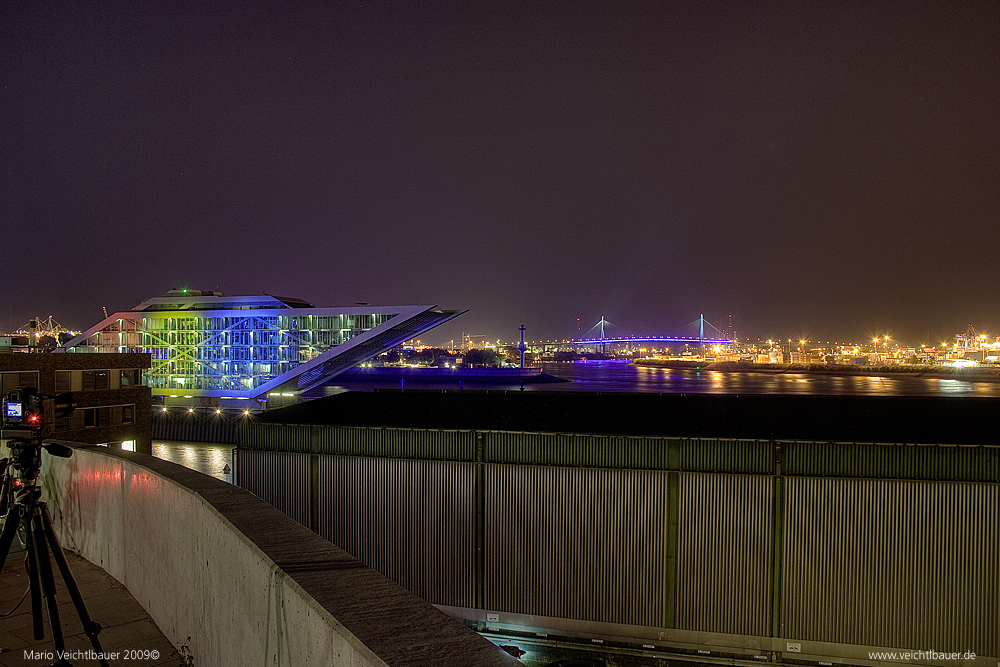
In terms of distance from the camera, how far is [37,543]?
3658 mm

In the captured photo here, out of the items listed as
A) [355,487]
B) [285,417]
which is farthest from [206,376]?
[355,487]

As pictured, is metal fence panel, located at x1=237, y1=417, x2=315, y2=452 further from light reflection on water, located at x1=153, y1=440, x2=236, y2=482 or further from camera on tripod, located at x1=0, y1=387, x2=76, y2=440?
camera on tripod, located at x1=0, y1=387, x2=76, y2=440

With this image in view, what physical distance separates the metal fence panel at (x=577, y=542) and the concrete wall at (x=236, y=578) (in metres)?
8.79

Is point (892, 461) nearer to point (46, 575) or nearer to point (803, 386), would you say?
point (46, 575)

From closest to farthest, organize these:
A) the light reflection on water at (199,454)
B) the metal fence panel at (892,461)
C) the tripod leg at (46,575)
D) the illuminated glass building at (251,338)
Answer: the tripod leg at (46,575), the metal fence panel at (892,461), the light reflection on water at (199,454), the illuminated glass building at (251,338)

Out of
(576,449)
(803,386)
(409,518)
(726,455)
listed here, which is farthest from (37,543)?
(803,386)

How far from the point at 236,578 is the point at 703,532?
10845 mm

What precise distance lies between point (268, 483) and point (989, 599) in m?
14.5

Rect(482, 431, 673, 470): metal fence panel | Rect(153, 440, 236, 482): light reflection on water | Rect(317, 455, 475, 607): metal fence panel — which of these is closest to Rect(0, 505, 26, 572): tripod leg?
Rect(482, 431, 673, 470): metal fence panel

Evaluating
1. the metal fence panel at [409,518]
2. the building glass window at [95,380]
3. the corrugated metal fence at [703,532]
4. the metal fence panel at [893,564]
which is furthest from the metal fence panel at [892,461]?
the building glass window at [95,380]

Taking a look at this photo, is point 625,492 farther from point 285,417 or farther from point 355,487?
point 285,417

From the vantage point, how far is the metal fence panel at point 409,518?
1373 centimetres

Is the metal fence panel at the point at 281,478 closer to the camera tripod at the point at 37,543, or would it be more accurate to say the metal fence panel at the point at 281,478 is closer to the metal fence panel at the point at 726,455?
the metal fence panel at the point at 726,455

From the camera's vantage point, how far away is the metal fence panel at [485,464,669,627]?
12602mm
